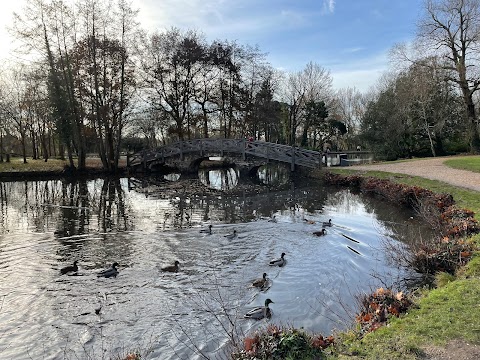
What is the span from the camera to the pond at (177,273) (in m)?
6.14

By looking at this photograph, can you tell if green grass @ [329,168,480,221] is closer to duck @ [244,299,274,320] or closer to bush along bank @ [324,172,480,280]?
bush along bank @ [324,172,480,280]

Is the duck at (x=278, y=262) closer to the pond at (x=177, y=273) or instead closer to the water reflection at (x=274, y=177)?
the pond at (x=177, y=273)

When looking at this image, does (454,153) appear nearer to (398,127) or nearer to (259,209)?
(398,127)

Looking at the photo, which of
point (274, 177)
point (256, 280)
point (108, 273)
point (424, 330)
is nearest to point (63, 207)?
point (108, 273)

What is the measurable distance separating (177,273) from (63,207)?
1167 centimetres

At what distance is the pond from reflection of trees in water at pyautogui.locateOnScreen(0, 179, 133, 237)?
111 mm

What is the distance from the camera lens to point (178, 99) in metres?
36.4

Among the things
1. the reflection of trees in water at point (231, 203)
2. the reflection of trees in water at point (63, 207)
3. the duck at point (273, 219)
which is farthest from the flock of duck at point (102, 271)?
the duck at point (273, 219)

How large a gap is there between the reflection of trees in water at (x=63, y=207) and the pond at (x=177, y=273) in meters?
0.11

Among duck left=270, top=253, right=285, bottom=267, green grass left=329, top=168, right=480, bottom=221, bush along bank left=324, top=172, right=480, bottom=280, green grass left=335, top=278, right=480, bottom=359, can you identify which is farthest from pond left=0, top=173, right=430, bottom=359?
green grass left=329, top=168, right=480, bottom=221

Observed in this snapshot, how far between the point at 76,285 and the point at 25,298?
1.00m

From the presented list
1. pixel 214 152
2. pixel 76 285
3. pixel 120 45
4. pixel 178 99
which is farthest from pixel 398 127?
pixel 76 285

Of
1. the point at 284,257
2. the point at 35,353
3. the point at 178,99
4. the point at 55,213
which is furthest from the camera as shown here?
the point at 178,99

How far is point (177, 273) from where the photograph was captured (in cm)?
881
